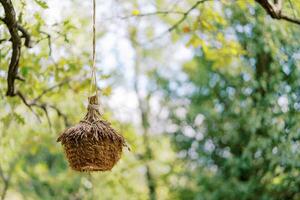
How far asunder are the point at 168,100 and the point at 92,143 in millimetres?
4643

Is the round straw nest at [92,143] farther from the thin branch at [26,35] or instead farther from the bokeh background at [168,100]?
the bokeh background at [168,100]

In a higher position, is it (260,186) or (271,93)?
(271,93)

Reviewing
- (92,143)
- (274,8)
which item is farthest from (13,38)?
(274,8)

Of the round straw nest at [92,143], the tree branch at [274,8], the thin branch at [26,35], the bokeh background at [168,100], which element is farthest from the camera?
the bokeh background at [168,100]

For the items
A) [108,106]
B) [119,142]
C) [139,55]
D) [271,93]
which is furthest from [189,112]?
[119,142]

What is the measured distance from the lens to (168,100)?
6668 mm

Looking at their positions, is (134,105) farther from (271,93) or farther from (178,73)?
(271,93)

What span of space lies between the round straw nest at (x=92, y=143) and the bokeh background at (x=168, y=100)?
109 cm

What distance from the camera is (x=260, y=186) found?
508 centimetres

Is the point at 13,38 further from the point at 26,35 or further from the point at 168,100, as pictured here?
the point at 168,100

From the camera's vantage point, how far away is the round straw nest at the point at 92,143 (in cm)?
204

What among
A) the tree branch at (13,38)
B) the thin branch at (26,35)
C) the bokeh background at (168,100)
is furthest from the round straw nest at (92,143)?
the bokeh background at (168,100)

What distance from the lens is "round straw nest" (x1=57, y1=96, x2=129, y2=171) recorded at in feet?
6.70

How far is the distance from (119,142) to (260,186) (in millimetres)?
3190
